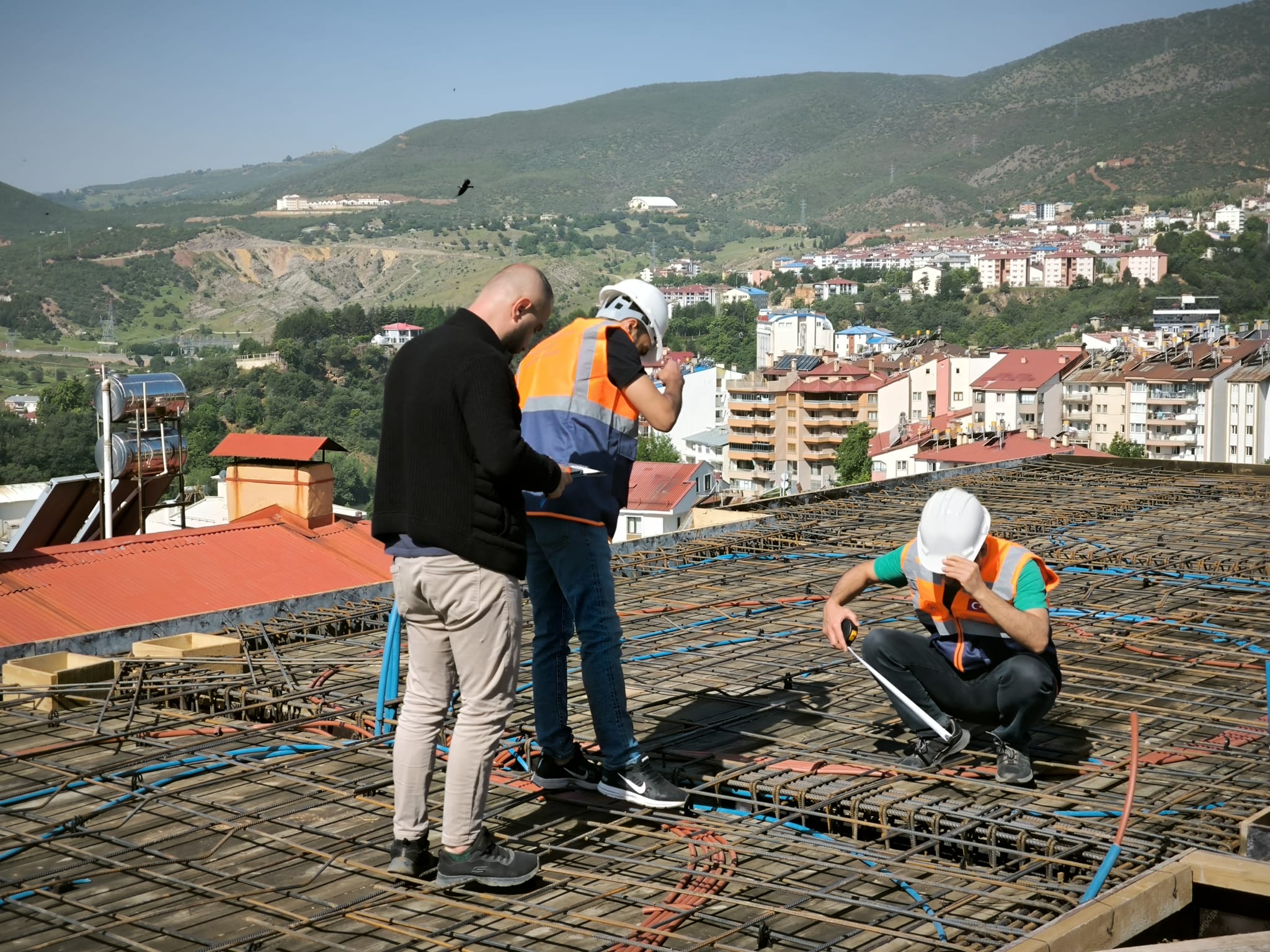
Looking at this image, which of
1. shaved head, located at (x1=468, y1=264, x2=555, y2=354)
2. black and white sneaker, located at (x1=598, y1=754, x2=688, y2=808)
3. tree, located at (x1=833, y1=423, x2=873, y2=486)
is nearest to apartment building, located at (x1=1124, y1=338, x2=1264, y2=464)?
tree, located at (x1=833, y1=423, x2=873, y2=486)

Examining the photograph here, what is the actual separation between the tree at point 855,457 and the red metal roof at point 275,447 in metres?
55.9

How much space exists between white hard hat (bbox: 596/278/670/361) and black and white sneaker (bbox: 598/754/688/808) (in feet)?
4.04

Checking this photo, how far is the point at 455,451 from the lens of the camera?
311 centimetres

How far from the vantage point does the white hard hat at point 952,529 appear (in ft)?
12.7

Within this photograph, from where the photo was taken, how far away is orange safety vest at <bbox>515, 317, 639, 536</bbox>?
3715 mm

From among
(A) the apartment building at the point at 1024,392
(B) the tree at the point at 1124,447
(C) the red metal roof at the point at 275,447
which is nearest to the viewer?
(C) the red metal roof at the point at 275,447

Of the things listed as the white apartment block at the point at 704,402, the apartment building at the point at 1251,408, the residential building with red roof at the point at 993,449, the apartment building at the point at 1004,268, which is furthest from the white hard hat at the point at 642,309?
the apartment building at the point at 1004,268

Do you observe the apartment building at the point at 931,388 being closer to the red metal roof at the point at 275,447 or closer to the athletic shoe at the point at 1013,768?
the red metal roof at the point at 275,447

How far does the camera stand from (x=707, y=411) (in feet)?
296

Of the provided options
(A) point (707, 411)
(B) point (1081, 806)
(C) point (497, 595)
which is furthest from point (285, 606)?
(A) point (707, 411)

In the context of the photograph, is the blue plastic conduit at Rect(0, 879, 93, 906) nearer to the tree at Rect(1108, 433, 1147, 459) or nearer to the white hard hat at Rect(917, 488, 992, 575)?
the white hard hat at Rect(917, 488, 992, 575)

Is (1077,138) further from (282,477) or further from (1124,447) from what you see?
(282,477)

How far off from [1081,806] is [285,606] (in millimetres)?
4289

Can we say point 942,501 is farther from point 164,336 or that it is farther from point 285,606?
point 164,336
